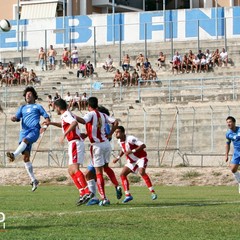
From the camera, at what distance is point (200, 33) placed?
182ft

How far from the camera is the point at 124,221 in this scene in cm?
1535

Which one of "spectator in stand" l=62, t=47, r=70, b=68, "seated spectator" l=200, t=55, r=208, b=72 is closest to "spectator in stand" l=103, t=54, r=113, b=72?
"spectator in stand" l=62, t=47, r=70, b=68

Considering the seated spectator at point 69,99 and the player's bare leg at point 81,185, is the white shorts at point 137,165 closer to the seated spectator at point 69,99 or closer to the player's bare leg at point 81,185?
the player's bare leg at point 81,185

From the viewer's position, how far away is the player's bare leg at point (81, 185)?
61.6ft

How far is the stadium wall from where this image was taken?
2188 inches

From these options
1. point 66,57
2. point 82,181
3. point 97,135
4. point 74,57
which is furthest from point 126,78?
point 82,181

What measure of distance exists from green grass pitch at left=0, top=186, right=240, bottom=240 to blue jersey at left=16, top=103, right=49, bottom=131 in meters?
3.72

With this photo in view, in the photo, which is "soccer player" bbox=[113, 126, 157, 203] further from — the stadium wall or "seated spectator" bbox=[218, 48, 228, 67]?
the stadium wall

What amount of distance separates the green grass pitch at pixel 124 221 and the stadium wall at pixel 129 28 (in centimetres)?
3626

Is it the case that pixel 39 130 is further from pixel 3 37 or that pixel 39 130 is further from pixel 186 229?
pixel 3 37

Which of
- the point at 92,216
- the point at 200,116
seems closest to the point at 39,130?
the point at 92,216

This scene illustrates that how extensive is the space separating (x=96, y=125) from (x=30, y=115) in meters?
4.30

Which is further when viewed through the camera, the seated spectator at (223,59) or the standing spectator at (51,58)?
the standing spectator at (51,58)

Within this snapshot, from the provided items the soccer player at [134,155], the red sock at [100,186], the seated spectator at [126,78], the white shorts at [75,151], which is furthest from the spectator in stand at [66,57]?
the white shorts at [75,151]
